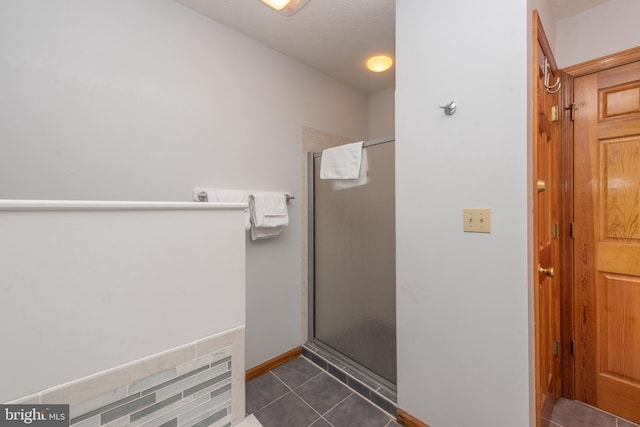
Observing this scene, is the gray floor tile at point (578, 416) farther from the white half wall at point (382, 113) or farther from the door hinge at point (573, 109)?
the white half wall at point (382, 113)

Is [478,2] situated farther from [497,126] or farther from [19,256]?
[19,256]

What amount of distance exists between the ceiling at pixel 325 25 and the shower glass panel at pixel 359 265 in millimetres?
776

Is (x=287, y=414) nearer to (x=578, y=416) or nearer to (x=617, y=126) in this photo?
(x=578, y=416)

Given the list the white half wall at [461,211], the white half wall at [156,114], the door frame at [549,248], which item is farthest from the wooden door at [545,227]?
the white half wall at [156,114]

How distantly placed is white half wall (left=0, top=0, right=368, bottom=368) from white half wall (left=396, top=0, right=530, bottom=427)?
3.11ft

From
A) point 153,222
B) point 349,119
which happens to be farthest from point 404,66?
point 153,222

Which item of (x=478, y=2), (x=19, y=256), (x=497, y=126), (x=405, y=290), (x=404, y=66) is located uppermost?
(x=478, y=2)

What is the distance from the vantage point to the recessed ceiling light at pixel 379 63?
6.87ft

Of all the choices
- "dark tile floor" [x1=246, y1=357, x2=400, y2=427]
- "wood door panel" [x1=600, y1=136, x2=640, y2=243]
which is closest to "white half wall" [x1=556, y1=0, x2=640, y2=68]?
"wood door panel" [x1=600, y1=136, x2=640, y2=243]

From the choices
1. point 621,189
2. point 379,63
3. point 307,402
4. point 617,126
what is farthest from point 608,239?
point 307,402

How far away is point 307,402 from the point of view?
1.67 m

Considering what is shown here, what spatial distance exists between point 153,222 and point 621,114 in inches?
90.7

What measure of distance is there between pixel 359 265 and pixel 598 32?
1927 mm

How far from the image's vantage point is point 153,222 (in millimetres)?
709
